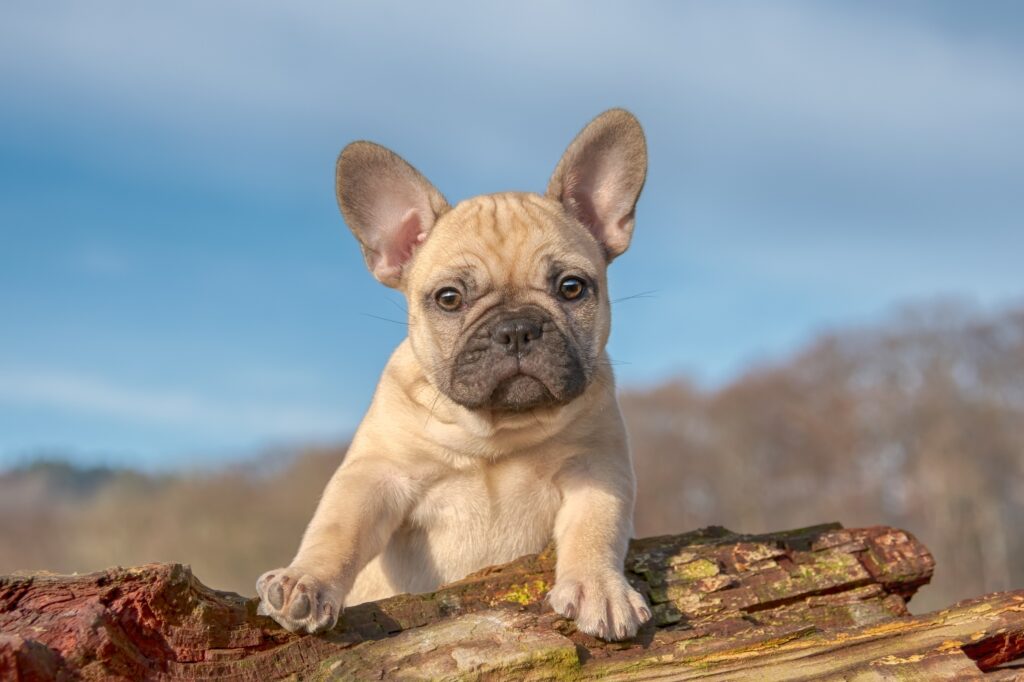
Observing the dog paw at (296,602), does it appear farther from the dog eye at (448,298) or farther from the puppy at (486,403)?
the dog eye at (448,298)

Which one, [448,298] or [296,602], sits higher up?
[448,298]

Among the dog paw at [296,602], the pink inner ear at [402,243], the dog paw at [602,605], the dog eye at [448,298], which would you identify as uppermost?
the pink inner ear at [402,243]

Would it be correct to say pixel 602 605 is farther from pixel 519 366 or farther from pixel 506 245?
pixel 506 245

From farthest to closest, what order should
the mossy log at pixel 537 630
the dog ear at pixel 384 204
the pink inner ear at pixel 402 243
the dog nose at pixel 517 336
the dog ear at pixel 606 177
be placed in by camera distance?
the pink inner ear at pixel 402 243, the dog ear at pixel 606 177, the dog ear at pixel 384 204, the dog nose at pixel 517 336, the mossy log at pixel 537 630

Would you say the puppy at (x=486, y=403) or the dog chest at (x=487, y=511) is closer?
the puppy at (x=486, y=403)

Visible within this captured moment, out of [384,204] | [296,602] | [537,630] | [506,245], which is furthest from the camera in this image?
[384,204]

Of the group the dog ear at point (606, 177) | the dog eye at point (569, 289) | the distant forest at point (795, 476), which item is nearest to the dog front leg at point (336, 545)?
the dog eye at point (569, 289)

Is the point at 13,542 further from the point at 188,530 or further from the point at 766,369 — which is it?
the point at 766,369

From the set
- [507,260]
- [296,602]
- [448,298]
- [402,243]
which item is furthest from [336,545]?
[402,243]
